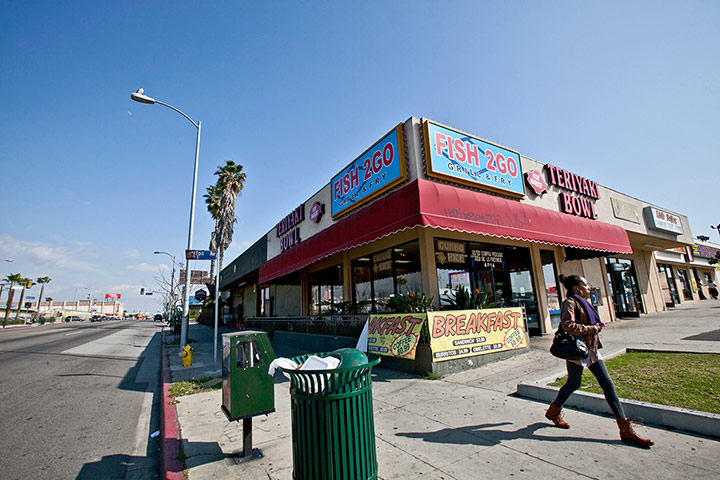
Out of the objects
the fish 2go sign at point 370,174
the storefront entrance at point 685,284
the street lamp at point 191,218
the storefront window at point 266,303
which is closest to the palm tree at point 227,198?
the storefront window at point 266,303

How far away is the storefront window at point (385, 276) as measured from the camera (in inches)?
397

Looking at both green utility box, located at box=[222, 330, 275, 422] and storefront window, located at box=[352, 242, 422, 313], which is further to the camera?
storefront window, located at box=[352, 242, 422, 313]

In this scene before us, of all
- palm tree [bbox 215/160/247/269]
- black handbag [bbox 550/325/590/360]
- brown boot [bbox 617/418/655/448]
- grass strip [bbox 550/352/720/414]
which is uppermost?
palm tree [bbox 215/160/247/269]

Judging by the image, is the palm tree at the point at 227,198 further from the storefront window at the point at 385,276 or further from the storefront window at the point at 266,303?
the storefront window at the point at 385,276

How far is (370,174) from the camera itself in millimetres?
10219

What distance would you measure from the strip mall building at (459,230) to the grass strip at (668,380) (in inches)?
142

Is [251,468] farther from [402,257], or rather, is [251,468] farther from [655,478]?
[402,257]

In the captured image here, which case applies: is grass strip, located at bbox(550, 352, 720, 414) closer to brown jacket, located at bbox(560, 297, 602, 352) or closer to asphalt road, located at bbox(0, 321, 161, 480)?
brown jacket, located at bbox(560, 297, 602, 352)

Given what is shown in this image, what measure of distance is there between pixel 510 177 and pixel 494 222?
10.2 feet

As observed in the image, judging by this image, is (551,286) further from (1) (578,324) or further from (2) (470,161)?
(1) (578,324)

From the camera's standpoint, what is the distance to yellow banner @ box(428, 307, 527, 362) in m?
7.00

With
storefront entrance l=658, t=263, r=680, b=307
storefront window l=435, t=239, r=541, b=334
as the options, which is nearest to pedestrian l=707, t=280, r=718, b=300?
storefront entrance l=658, t=263, r=680, b=307

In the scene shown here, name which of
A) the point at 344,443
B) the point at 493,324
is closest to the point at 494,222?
the point at 493,324

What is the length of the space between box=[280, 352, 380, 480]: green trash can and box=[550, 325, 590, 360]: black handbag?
95.2 inches
